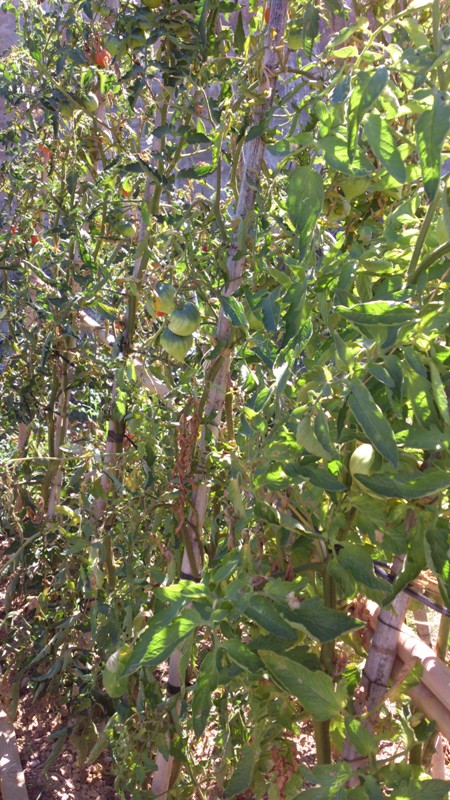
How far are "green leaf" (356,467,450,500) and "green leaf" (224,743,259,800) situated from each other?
1.34 feet

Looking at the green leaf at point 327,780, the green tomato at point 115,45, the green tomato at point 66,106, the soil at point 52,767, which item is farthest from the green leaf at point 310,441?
the soil at point 52,767

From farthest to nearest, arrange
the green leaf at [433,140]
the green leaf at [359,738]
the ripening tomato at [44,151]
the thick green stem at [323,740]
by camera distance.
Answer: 1. the ripening tomato at [44,151]
2. the thick green stem at [323,740]
3. the green leaf at [359,738]
4. the green leaf at [433,140]

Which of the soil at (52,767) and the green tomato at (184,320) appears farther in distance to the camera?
the soil at (52,767)

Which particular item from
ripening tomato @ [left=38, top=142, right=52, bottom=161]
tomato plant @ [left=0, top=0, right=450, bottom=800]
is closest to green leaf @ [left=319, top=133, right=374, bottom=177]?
tomato plant @ [left=0, top=0, right=450, bottom=800]

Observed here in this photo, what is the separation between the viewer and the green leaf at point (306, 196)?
0.56 meters

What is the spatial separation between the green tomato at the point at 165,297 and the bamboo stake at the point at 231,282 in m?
0.07

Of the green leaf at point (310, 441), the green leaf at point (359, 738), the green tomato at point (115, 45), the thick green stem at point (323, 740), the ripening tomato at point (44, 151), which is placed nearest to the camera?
the green leaf at point (310, 441)

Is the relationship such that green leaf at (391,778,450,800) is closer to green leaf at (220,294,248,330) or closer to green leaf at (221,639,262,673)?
green leaf at (221,639,262,673)

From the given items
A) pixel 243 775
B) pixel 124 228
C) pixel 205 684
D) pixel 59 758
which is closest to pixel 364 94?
pixel 205 684

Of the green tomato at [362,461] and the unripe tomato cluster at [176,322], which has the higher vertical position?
the unripe tomato cluster at [176,322]

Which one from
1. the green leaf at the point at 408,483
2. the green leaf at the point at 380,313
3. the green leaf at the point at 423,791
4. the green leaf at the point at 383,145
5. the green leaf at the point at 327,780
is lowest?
the green leaf at the point at 423,791

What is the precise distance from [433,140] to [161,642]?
0.38 m

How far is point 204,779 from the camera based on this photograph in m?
1.25

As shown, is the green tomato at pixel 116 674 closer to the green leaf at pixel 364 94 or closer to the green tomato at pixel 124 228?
the green leaf at pixel 364 94
